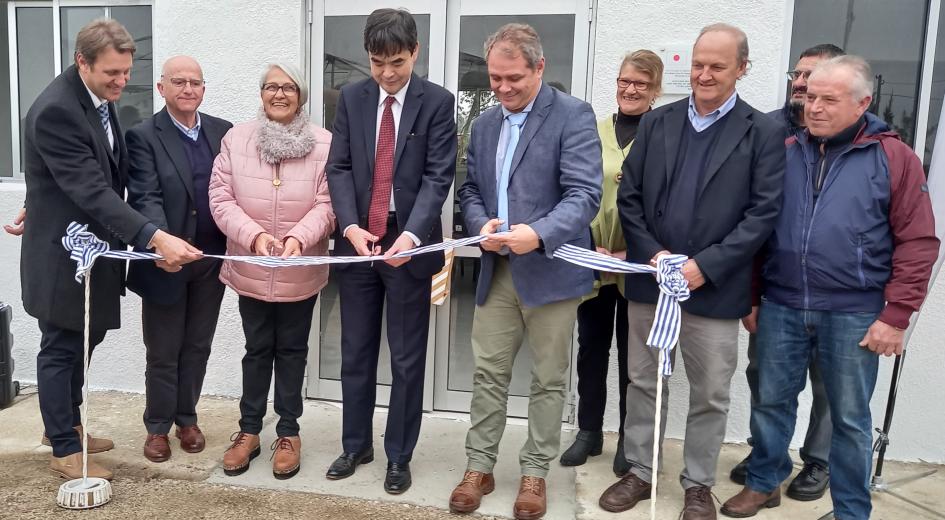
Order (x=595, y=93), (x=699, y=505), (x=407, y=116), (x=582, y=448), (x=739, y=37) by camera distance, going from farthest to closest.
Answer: (x=595, y=93) → (x=582, y=448) → (x=407, y=116) → (x=699, y=505) → (x=739, y=37)

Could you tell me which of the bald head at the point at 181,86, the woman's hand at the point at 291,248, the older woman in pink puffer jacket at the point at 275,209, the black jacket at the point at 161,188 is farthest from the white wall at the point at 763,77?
the black jacket at the point at 161,188

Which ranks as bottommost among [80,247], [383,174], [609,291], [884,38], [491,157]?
[609,291]

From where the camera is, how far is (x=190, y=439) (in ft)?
13.8

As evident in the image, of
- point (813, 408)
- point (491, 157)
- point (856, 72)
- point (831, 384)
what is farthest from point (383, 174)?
point (813, 408)

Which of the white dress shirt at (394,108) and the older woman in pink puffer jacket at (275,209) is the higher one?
the white dress shirt at (394,108)

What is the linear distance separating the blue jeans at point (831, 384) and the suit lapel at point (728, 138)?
0.67 meters

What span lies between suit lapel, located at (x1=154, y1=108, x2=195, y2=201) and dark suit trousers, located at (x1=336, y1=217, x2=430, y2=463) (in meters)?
0.91

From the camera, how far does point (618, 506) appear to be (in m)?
3.61

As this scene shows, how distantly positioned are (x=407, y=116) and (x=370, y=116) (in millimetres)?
192

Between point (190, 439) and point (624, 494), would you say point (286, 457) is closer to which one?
point (190, 439)

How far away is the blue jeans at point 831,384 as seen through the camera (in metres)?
3.13

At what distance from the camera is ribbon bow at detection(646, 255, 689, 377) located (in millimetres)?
3072

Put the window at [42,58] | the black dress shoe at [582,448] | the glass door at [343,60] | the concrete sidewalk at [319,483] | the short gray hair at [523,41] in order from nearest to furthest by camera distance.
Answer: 1. the short gray hair at [523,41]
2. the concrete sidewalk at [319,483]
3. the black dress shoe at [582,448]
4. the glass door at [343,60]
5. the window at [42,58]

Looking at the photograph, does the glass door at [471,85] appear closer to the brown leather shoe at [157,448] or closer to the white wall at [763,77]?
the white wall at [763,77]
